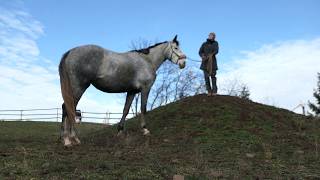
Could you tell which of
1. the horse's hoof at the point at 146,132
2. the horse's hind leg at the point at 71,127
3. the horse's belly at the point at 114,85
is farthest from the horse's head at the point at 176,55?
the horse's hind leg at the point at 71,127

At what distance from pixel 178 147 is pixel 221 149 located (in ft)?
3.77

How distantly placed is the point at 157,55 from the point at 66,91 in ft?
12.7

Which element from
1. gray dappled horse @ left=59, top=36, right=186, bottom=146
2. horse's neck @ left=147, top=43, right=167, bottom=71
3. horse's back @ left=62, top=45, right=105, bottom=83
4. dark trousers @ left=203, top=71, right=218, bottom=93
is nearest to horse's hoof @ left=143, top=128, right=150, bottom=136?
gray dappled horse @ left=59, top=36, right=186, bottom=146

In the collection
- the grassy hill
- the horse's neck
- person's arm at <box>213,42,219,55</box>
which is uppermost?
person's arm at <box>213,42,219,55</box>

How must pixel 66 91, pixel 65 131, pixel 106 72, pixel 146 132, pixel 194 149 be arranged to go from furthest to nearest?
pixel 146 132 → pixel 106 72 → pixel 65 131 → pixel 66 91 → pixel 194 149

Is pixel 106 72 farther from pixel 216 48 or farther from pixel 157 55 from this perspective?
pixel 216 48

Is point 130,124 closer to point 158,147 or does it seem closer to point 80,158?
point 158,147

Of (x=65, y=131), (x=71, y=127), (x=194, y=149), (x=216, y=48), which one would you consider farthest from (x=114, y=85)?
(x=216, y=48)

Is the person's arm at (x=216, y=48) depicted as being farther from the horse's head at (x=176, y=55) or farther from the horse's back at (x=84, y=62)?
the horse's back at (x=84, y=62)

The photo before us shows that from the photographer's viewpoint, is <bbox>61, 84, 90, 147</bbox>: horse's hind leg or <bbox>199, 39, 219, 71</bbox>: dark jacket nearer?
<bbox>61, 84, 90, 147</bbox>: horse's hind leg

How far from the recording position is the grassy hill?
8.26 m

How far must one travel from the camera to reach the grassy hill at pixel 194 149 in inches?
325

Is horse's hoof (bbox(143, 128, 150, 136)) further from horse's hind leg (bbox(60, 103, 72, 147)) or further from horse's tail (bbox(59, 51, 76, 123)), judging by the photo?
horse's tail (bbox(59, 51, 76, 123))

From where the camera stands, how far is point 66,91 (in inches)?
504
